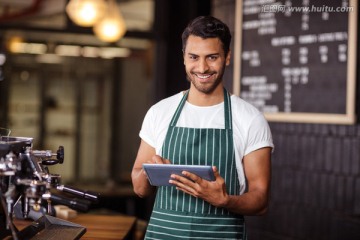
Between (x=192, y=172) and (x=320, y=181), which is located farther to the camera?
(x=320, y=181)

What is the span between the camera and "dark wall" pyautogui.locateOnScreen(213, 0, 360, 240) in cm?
385

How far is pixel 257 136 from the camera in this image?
8.54ft

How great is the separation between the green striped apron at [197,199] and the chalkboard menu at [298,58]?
1429 millimetres

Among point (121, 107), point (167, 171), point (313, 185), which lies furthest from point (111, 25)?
point (167, 171)

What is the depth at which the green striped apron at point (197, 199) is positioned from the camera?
2623 millimetres

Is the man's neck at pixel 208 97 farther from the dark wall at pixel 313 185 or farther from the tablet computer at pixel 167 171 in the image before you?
the dark wall at pixel 313 185

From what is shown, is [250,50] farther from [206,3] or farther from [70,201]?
[70,201]

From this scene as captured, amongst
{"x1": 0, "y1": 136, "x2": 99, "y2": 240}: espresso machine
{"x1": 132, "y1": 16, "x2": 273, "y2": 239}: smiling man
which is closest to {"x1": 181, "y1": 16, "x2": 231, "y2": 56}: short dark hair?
{"x1": 132, "y1": 16, "x2": 273, "y2": 239}: smiling man

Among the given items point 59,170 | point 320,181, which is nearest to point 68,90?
point 59,170

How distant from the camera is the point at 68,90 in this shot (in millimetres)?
9344

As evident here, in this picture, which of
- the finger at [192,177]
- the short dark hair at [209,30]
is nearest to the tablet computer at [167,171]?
the finger at [192,177]

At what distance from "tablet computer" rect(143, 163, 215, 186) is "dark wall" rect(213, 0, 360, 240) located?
5.52 ft

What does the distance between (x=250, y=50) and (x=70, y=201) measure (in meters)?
2.86

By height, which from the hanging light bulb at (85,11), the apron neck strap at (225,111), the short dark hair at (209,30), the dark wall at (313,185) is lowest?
the dark wall at (313,185)
